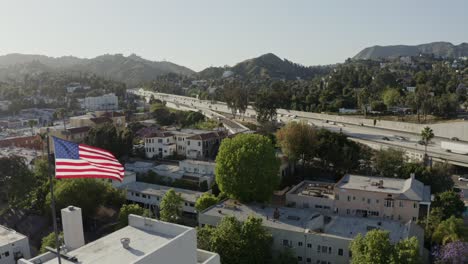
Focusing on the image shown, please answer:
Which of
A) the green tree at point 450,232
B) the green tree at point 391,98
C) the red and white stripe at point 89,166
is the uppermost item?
the red and white stripe at point 89,166

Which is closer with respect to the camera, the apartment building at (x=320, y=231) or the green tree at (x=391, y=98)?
the apartment building at (x=320, y=231)

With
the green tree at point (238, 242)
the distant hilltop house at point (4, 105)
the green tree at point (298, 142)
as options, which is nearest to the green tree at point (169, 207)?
the green tree at point (238, 242)

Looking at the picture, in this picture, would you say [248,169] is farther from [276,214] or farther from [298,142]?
[298,142]

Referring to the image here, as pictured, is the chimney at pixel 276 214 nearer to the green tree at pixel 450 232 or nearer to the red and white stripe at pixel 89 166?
the green tree at pixel 450 232

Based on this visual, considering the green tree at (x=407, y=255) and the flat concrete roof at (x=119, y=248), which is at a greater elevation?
the flat concrete roof at (x=119, y=248)

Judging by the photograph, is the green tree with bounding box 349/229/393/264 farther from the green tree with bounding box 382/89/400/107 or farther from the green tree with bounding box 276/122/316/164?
the green tree with bounding box 382/89/400/107

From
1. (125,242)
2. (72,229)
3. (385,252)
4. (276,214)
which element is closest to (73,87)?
(276,214)

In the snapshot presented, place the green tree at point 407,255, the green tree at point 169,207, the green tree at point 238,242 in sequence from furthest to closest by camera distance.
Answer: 1. the green tree at point 169,207
2. the green tree at point 238,242
3. the green tree at point 407,255

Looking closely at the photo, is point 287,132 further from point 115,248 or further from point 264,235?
point 115,248

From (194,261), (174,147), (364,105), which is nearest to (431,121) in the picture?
(364,105)
